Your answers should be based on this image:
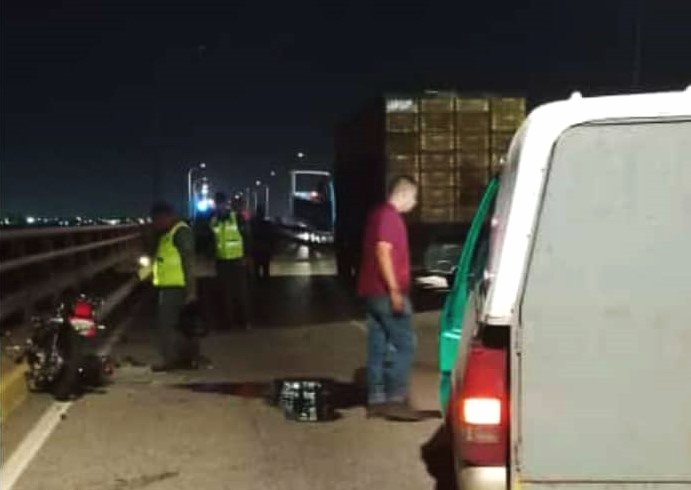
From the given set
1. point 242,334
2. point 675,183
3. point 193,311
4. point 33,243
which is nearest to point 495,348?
point 675,183

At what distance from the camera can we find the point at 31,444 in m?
9.69

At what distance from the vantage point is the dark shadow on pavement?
815 cm

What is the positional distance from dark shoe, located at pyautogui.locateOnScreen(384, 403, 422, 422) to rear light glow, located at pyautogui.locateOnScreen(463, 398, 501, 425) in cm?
562

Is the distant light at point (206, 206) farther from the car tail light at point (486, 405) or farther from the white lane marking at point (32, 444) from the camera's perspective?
the car tail light at point (486, 405)

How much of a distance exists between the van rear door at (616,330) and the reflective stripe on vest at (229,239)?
13.8 meters

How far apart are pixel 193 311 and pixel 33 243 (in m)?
10.6

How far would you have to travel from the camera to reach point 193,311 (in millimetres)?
13359

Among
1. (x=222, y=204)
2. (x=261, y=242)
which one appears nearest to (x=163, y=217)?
(x=222, y=204)

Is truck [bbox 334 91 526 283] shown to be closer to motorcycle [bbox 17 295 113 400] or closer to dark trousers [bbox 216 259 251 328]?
dark trousers [bbox 216 259 251 328]

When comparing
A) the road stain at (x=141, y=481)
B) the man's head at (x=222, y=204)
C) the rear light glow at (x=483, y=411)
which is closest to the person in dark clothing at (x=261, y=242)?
the man's head at (x=222, y=204)

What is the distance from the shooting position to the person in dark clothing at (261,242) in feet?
86.6

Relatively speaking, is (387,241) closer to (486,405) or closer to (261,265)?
(486,405)

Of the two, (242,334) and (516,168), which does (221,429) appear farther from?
(242,334)

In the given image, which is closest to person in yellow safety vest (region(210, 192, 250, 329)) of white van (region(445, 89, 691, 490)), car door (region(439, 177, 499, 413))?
car door (region(439, 177, 499, 413))
